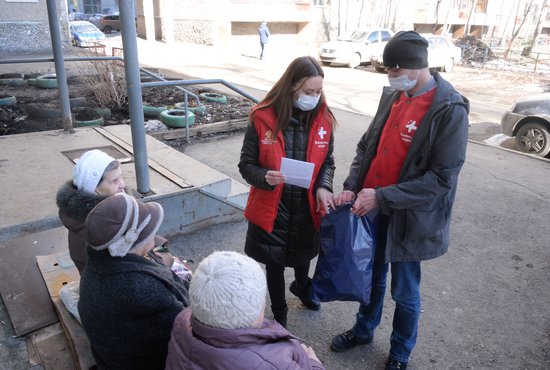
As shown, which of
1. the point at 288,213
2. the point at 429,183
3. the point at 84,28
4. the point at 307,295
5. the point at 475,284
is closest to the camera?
the point at 429,183

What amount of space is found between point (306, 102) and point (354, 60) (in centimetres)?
1779

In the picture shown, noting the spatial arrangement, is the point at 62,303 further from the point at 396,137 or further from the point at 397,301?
the point at 396,137

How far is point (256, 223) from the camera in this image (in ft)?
8.11

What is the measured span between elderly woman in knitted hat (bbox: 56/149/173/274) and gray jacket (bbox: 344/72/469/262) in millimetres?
1225

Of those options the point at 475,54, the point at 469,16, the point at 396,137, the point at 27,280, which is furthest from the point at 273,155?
the point at 469,16

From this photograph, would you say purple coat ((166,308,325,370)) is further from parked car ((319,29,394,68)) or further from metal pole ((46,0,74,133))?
parked car ((319,29,394,68))

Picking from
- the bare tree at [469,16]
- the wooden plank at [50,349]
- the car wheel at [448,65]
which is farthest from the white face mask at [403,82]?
the bare tree at [469,16]

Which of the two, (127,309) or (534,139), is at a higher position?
(127,309)

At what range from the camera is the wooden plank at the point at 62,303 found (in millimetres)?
2135

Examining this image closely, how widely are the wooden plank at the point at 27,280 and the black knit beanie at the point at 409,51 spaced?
230 centimetres

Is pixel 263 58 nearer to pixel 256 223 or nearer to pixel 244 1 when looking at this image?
pixel 244 1

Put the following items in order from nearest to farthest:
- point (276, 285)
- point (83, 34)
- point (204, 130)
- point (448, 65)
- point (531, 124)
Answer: point (276, 285) → point (204, 130) → point (531, 124) → point (448, 65) → point (83, 34)

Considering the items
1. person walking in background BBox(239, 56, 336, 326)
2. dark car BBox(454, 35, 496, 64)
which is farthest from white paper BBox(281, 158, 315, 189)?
dark car BBox(454, 35, 496, 64)

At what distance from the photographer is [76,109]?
7145 millimetres
